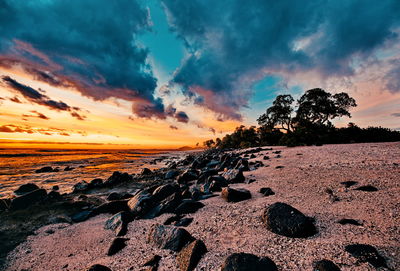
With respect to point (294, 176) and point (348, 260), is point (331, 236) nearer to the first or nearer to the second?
point (348, 260)

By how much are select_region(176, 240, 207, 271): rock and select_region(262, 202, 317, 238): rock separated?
1.67 m

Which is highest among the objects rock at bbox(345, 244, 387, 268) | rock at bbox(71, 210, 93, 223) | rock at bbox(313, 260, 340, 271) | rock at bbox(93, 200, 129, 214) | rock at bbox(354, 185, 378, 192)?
rock at bbox(354, 185, 378, 192)

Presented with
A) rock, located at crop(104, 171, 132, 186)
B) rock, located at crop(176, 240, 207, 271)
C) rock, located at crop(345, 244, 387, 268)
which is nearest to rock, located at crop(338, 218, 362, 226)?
rock, located at crop(345, 244, 387, 268)

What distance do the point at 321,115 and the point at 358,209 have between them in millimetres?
39033

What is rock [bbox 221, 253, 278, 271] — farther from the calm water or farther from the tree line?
the tree line

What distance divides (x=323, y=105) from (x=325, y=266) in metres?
41.1

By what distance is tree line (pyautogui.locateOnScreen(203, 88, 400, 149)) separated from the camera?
953 inches

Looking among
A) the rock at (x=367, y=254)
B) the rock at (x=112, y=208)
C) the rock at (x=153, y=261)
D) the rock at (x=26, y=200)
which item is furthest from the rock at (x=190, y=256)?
the rock at (x=26, y=200)

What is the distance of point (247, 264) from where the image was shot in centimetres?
276

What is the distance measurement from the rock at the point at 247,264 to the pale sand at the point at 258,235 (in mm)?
233

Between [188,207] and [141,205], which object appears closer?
[188,207]

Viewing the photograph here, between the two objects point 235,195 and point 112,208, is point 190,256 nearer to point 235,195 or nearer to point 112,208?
point 235,195

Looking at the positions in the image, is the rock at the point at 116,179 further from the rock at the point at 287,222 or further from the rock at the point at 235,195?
the rock at the point at 287,222

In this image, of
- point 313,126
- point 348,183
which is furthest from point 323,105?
point 348,183
